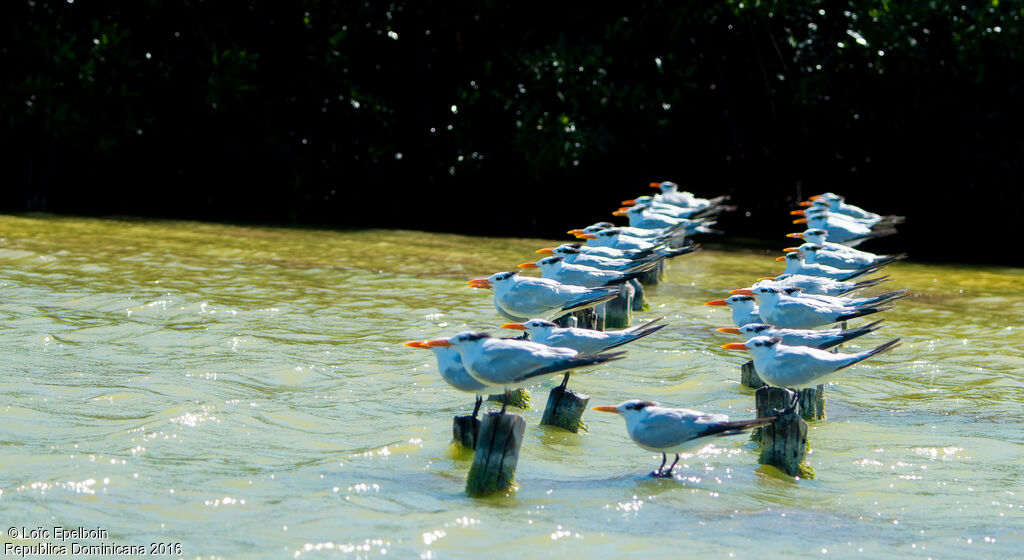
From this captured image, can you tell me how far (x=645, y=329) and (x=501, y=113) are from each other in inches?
485

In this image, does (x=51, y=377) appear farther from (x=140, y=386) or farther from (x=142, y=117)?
(x=142, y=117)

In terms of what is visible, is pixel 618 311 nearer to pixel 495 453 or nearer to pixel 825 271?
pixel 825 271

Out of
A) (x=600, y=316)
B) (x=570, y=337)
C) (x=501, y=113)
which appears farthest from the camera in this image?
(x=501, y=113)

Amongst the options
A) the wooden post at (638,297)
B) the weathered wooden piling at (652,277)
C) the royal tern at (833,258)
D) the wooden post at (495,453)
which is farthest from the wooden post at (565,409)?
the weathered wooden piling at (652,277)

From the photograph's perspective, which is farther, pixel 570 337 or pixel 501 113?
pixel 501 113

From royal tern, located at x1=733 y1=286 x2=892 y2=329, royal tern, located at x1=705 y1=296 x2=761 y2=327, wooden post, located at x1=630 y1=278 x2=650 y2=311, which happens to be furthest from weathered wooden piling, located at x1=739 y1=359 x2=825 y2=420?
wooden post, located at x1=630 y1=278 x2=650 y2=311

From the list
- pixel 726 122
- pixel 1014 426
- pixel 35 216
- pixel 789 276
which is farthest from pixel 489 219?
pixel 1014 426

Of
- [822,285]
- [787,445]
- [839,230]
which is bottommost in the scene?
[787,445]

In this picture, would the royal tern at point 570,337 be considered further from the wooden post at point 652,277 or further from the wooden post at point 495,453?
the wooden post at point 652,277

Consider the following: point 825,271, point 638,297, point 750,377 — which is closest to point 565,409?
point 750,377

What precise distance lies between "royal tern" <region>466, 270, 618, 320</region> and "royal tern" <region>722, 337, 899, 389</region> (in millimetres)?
1384

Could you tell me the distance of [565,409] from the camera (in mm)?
6887

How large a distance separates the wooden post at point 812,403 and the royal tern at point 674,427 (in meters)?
1.58

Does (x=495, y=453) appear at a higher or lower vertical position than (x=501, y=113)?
lower
